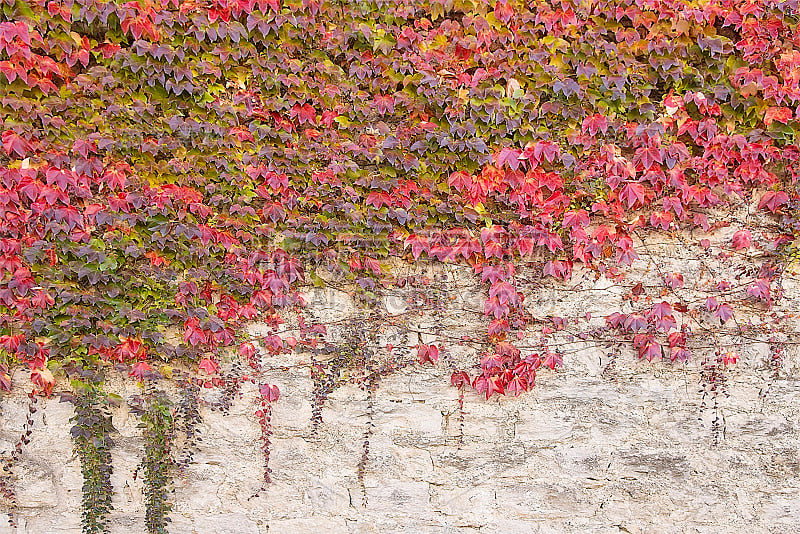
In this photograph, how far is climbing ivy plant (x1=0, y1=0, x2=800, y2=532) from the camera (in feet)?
8.36

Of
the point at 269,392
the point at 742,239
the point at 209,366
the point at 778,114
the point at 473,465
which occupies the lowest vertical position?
the point at 473,465

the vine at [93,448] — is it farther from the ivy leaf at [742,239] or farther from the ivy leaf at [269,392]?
the ivy leaf at [742,239]

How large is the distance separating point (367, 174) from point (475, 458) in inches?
55.7

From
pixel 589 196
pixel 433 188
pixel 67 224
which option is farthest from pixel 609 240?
pixel 67 224

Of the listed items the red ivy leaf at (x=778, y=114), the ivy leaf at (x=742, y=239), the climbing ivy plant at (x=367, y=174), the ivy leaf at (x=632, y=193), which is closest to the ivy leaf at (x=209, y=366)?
the climbing ivy plant at (x=367, y=174)

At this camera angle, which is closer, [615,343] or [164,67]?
[164,67]

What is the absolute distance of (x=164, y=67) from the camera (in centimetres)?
251

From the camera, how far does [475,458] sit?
2754 millimetres

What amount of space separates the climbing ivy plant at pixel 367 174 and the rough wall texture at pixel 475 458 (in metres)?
0.09

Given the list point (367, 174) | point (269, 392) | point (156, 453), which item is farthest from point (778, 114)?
point (156, 453)

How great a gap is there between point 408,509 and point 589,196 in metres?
1.68

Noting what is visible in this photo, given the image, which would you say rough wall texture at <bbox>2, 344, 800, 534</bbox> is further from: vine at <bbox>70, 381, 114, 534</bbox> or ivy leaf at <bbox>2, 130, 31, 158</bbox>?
ivy leaf at <bbox>2, 130, 31, 158</bbox>

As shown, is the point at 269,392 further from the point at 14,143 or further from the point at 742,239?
the point at 742,239

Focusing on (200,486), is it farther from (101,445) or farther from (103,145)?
(103,145)
